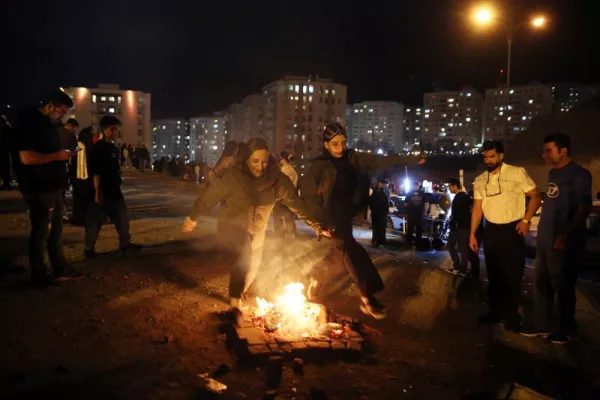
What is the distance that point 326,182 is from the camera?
609 cm

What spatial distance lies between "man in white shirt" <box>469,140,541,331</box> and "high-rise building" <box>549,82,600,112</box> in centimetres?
15249

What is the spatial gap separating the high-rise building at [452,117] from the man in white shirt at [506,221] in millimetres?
141562

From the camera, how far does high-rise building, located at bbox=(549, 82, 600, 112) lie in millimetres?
142125

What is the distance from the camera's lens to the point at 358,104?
157 m

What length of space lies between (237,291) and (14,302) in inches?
99.1

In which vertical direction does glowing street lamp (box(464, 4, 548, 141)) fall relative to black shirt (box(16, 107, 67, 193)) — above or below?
above

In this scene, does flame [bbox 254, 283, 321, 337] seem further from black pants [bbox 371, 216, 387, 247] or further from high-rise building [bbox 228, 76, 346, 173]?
high-rise building [bbox 228, 76, 346, 173]

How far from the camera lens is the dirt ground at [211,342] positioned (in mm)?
4473

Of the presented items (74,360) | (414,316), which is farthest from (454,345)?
(74,360)

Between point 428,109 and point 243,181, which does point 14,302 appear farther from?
point 428,109

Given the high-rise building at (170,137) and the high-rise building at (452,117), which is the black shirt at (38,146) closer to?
the high-rise building at (452,117)

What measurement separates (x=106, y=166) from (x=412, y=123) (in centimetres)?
16200

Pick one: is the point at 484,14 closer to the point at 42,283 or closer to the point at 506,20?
the point at 506,20

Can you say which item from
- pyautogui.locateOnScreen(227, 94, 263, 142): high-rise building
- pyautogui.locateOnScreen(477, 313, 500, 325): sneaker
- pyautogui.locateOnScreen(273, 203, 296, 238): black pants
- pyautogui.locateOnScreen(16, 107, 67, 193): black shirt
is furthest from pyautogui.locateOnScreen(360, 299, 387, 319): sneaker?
pyautogui.locateOnScreen(227, 94, 263, 142): high-rise building
